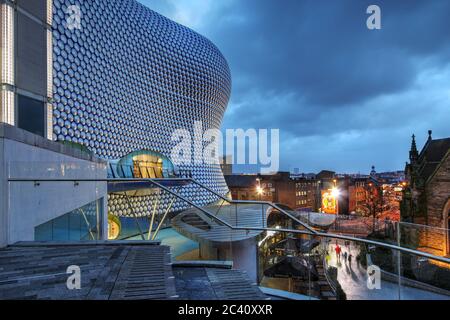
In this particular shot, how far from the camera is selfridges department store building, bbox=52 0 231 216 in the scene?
26.1 meters

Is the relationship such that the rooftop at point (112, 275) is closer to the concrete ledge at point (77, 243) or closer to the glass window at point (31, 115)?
the concrete ledge at point (77, 243)

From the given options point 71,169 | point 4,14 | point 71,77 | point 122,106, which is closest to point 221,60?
point 122,106

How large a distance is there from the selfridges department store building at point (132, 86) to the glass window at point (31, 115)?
10.6 m

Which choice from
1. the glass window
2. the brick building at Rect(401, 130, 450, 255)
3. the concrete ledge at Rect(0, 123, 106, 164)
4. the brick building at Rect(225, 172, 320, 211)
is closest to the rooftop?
the concrete ledge at Rect(0, 123, 106, 164)

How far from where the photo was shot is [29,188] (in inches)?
226

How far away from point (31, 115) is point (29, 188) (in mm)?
10792

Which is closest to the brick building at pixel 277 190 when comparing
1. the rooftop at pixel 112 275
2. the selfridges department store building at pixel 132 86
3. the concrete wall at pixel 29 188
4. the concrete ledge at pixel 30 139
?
the selfridges department store building at pixel 132 86

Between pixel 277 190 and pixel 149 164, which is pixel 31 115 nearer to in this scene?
pixel 149 164

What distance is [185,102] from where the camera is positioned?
143 ft

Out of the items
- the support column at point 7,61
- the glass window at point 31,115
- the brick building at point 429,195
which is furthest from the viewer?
the brick building at point 429,195

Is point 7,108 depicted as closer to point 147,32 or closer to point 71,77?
point 71,77

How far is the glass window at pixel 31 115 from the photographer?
44.6ft
